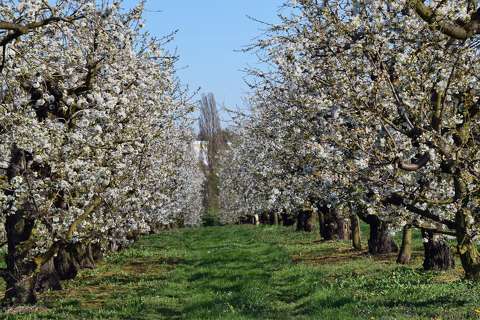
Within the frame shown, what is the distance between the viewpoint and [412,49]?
10.4m

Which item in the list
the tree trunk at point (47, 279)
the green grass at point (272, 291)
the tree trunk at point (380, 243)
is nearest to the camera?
the green grass at point (272, 291)

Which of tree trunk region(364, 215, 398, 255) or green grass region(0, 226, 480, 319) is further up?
tree trunk region(364, 215, 398, 255)

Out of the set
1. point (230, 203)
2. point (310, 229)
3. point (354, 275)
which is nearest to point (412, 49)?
point (354, 275)

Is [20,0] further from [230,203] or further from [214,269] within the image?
[230,203]

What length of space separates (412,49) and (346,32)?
1213 mm

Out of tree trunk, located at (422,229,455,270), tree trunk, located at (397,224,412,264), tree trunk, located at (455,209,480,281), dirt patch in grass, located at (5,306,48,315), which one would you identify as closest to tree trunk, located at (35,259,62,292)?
dirt patch in grass, located at (5,306,48,315)

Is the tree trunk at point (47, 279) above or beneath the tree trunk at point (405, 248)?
beneath

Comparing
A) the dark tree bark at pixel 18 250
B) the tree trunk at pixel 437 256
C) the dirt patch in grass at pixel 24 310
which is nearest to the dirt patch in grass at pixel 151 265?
the dark tree bark at pixel 18 250

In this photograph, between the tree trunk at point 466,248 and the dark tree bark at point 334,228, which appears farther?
the dark tree bark at point 334,228

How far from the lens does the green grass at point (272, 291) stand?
1230 centimetres

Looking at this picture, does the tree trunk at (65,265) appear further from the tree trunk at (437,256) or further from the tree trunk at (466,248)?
the tree trunk at (466,248)

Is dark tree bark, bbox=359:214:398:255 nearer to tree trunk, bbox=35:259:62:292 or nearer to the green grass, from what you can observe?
the green grass

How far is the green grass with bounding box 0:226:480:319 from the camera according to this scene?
12297mm

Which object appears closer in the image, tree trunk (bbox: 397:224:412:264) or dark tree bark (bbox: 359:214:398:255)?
tree trunk (bbox: 397:224:412:264)
